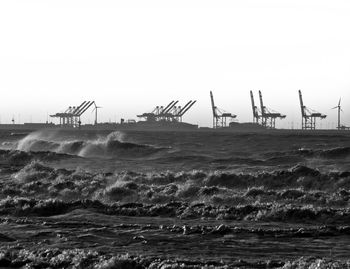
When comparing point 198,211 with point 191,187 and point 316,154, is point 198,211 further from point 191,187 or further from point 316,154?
point 316,154

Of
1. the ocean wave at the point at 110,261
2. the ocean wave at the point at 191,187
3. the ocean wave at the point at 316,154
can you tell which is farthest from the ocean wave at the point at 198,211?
the ocean wave at the point at 316,154

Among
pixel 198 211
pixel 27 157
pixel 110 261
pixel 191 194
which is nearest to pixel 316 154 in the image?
pixel 27 157

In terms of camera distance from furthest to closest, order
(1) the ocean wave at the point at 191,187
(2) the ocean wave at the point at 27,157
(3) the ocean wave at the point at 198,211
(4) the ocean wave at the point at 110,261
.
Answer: (2) the ocean wave at the point at 27,157 → (1) the ocean wave at the point at 191,187 → (3) the ocean wave at the point at 198,211 → (4) the ocean wave at the point at 110,261

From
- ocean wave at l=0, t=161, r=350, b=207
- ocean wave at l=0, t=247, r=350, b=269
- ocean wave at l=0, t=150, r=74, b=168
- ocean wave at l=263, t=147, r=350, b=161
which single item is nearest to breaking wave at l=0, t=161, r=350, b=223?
ocean wave at l=0, t=161, r=350, b=207

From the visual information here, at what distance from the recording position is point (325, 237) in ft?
59.4

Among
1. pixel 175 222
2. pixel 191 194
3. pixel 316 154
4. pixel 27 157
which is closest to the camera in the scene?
pixel 175 222

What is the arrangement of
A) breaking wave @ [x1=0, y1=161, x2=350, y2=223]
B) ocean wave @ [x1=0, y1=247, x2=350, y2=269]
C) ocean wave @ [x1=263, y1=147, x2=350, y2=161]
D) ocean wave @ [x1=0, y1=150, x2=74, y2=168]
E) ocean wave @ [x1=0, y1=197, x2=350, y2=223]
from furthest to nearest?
ocean wave @ [x1=0, y1=150, x2=74, y2=168], ocean wave @ [x1=263, y1=147, x2=350, y2=161], breaking wave @ [x1=0, y1=161, x2=350, y2=223], ocean wave @ [x1=0, y1=197, x2=350, y2=223], ocean wave @ [x1=0, y1=247, x2=350, y2=269]

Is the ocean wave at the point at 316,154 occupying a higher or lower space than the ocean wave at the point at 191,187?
higher

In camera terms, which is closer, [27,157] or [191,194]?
[191,194]

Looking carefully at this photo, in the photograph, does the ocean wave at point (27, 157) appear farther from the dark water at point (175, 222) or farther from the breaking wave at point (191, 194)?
the dark water at point (175, 222)

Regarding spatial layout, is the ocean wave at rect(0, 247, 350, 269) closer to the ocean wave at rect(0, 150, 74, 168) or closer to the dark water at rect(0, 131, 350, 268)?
the dark water at rect(0, 131, 350, 268)

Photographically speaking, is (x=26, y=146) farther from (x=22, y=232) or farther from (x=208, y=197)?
(x=22, y=232)

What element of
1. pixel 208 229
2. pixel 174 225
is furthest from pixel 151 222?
→ pixel 208 229

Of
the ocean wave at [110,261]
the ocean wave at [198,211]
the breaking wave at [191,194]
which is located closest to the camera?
the ocean wave at [110,261]
